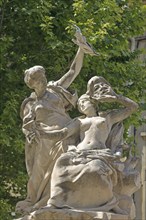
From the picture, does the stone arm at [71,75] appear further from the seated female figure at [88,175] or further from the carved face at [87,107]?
the seated female figure at [88,175]

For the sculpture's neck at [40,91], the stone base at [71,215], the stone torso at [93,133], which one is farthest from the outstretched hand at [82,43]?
the stone base at [71,215]

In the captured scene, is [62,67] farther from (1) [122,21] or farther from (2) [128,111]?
(2) [128,111]

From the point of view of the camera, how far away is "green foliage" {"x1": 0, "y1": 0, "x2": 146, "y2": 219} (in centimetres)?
1589

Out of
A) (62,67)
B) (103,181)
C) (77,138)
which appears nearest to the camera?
(103,181)

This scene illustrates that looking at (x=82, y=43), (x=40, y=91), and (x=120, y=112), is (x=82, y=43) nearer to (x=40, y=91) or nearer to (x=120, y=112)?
(x=40, y=91)

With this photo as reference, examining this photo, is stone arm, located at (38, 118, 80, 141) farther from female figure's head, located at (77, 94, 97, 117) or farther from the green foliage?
the green foliage

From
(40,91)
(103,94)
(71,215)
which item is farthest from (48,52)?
(71,215)

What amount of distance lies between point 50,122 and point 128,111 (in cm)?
100

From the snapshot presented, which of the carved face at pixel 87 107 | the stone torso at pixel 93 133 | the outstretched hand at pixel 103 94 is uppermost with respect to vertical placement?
the outstretched hand at pixel 103 94

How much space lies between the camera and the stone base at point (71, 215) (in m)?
8.95

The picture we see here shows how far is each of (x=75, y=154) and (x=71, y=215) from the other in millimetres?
766

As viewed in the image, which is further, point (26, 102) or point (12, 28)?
point (12, 28)

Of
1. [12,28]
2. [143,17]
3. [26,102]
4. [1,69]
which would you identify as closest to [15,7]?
[12,28]

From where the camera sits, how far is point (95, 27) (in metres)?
16.5
